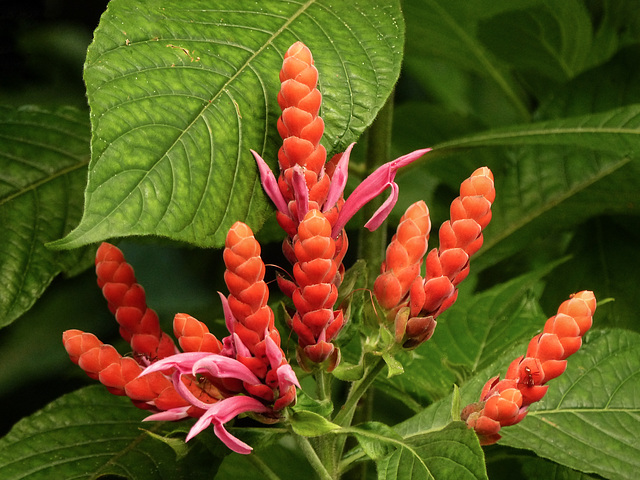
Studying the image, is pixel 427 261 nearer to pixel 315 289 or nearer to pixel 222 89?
pixel 315 289

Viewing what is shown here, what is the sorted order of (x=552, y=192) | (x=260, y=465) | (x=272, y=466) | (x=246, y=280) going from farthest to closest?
(x=552, y=192)
(x=272, y=466)
(x=260, y=465)
(x=246, y=280)

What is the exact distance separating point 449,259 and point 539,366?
100 mm

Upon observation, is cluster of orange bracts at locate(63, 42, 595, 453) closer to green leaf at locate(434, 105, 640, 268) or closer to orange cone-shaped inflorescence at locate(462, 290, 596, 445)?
orange cone-shaped inflorescence at locate(462, 290, 596, 445)

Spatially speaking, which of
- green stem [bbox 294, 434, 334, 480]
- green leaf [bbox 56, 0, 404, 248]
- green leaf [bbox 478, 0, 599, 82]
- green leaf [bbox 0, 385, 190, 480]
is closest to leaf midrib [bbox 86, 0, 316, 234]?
green leaf [bbox 56, 0, 404, 248]

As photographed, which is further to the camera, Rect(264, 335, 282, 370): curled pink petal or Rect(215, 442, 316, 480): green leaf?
Rect(215, 442, 316, 480): green leaf

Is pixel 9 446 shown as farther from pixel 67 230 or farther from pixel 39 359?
pixel 39 359

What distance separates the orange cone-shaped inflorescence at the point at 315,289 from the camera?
47 centimetres

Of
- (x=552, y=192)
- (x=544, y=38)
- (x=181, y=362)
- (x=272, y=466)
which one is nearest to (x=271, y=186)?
(x=181, y=362)

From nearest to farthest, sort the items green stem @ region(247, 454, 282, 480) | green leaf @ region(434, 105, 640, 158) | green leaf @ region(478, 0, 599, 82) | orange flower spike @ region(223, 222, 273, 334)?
1. orange flower spike @ region(223, 222, 273, 334)
2. green stem @ region(247, 454, 282, 480)
3. green leaf @ region(434, 105, 640, 158)
4. green leaf @ region(478, 0, 599, 82)

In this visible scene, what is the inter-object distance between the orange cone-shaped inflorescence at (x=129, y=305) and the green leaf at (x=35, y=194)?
0.81 feet

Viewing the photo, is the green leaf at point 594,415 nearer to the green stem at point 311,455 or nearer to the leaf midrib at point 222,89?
the green stem at point 311,455

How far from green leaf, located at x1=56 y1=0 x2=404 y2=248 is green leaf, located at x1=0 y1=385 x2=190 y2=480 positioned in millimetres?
308

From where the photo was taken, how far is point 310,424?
52cm

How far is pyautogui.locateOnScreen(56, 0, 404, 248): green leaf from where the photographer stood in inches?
19.0
